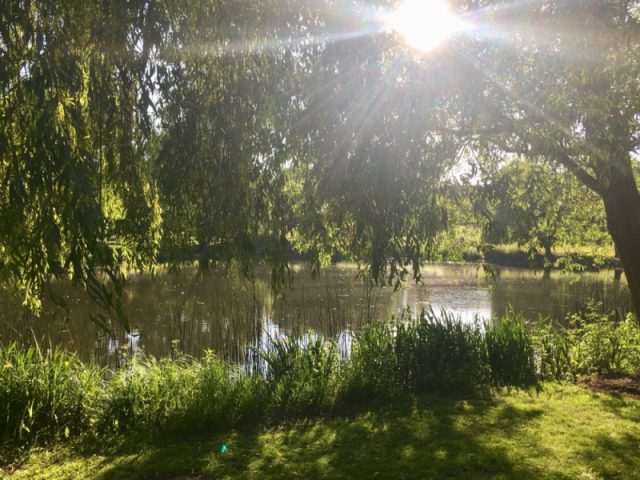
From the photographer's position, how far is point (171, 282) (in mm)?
21828

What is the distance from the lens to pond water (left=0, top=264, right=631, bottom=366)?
955cm

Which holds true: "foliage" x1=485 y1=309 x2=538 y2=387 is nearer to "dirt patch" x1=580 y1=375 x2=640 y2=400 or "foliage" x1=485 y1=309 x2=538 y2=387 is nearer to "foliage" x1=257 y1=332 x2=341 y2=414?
"dirt patch" x1=580 y1=375 x2=640 y2=400

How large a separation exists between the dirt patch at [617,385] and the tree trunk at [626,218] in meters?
1.18

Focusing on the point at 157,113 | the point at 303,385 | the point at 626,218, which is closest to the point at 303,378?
the point at 303,385

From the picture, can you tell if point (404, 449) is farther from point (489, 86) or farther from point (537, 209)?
point (537, 209)

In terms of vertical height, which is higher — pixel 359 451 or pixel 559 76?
pixel 559 76

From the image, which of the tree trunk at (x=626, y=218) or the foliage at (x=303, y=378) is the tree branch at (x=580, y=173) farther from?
the foliage at (x=303, y=378)

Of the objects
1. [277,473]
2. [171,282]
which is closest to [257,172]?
[277,473]

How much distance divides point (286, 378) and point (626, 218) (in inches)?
190

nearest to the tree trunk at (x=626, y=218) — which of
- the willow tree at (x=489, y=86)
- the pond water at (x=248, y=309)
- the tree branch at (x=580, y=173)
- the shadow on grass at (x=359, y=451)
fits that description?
the tree branch at (x=580, y=173)

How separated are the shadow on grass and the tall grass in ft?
1.39

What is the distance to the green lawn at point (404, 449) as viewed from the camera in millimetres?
4086

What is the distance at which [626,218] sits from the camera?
6.66 meters

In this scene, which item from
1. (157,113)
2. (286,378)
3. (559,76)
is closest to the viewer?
(157,113)
